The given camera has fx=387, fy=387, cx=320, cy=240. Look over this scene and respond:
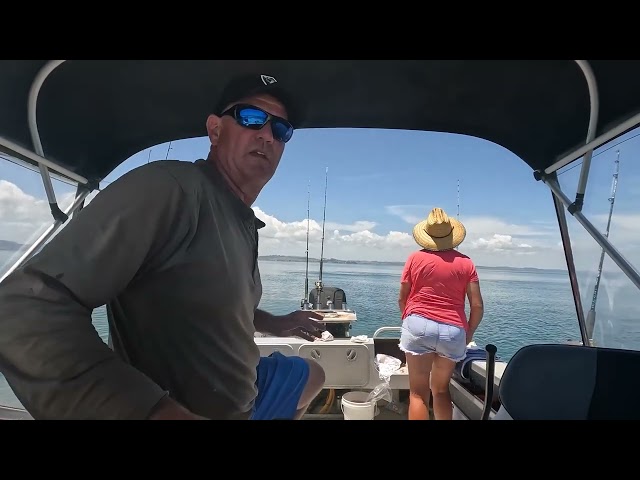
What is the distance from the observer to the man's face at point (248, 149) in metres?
1.08

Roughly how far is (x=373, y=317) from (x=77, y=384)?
130cm

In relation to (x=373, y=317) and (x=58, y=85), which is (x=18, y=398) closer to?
(x=58, y=85)

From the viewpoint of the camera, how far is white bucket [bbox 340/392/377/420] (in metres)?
1.33

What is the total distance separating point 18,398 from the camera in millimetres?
772

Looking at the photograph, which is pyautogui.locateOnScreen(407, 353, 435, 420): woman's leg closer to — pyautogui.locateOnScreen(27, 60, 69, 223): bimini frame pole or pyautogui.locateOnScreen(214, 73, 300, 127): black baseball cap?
pyautogui.locateOnScreen(214, 73, 300, 127): black baseball cap

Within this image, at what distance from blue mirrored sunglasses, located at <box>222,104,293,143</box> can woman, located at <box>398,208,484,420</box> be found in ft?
2.37

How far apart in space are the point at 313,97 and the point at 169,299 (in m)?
0.76

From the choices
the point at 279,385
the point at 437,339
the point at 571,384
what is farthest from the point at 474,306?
the point at 279,385

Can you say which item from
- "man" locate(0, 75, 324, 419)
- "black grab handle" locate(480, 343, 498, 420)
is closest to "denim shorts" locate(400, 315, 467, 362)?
"black grab handle" locate(480, 343, 498, 420)

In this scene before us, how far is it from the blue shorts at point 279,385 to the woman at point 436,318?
0.55m

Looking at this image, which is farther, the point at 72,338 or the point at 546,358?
the point at 546,358

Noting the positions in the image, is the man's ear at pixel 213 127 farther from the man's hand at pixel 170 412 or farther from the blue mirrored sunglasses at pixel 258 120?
the man's hand at pixel 170 412

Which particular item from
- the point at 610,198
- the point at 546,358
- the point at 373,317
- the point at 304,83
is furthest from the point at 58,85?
the point at 610,198

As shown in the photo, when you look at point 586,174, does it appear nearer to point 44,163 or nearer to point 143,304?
point 143,304
